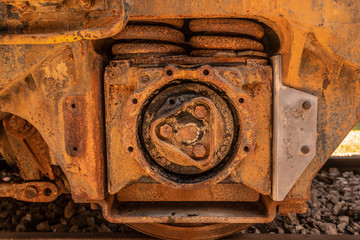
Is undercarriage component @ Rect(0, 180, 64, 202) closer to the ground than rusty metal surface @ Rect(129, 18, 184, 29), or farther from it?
closer to the ground

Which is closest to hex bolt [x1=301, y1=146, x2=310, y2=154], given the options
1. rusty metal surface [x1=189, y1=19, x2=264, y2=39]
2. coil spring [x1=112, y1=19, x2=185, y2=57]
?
rusty metal surface [x1=189, y1=19, x2=264, y2=39]

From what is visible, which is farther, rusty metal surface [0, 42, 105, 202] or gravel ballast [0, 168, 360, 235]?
gravel ballast [0, 168, 360, 235]

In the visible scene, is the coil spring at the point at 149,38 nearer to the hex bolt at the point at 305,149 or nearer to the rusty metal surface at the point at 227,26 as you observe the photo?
the rusty metal surface at the point at 227,26

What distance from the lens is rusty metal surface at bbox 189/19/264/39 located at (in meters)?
1.23

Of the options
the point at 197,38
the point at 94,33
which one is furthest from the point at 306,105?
the point at 94,33

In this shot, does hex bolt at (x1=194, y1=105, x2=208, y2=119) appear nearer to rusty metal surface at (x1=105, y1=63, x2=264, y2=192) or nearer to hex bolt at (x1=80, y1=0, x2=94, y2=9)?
rusty metal surface at (x1=105, y1=63, x2=264, y2=192)

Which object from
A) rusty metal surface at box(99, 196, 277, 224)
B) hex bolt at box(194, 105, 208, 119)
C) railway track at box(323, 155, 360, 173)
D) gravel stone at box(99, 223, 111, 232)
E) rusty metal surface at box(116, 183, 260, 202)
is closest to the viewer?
hex bolt at box(194, 105, 208, 119)

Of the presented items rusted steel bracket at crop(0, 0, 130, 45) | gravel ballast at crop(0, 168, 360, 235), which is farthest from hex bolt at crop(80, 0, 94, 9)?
gravel ballast at crop(0, 168, 360, 235)

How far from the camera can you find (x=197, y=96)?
1.17 metres

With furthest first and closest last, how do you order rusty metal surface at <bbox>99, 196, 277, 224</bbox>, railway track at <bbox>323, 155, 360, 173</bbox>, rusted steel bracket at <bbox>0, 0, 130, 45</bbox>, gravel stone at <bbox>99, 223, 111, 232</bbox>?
1. railway track at <bbox>323, 155, 360, 173</bbox>
2. gravel stone at <bbox>99, 223, 111, 232</bbox>
3. rusty metal surface at <bbox>99, 196, 277, 224</bbox>
4. rusted steel bracket at <bbox>0, 0, 130, 45</bbox>

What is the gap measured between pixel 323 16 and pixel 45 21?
114cm

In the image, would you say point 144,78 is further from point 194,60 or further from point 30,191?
point 30,191

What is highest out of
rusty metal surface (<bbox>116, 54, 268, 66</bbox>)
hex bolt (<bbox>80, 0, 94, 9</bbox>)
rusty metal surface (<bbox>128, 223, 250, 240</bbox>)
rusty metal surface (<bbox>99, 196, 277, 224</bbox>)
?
hex bolt (<bbox>80, 0, 94, 9</bbox>)

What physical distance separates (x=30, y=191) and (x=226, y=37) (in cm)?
143
